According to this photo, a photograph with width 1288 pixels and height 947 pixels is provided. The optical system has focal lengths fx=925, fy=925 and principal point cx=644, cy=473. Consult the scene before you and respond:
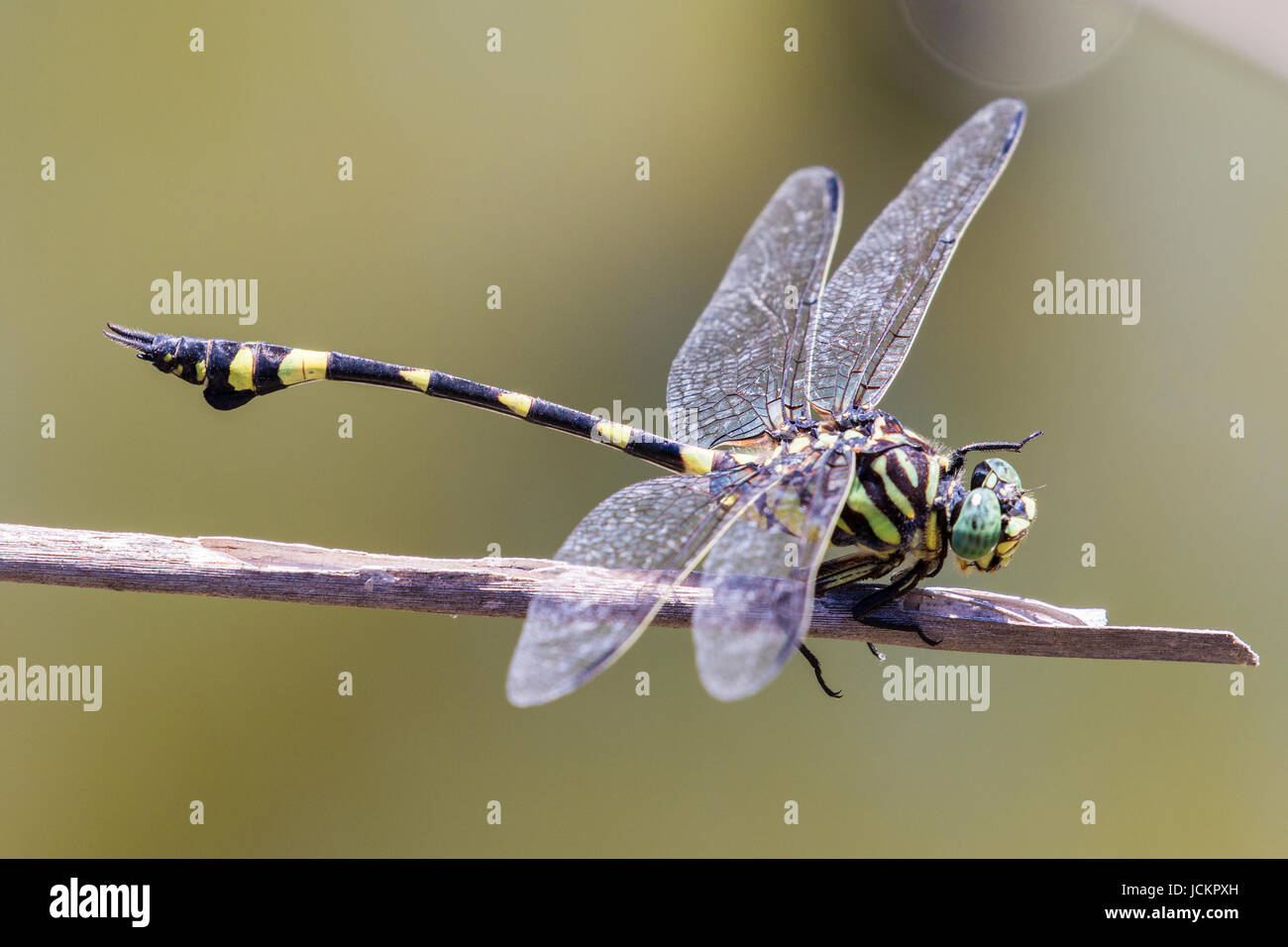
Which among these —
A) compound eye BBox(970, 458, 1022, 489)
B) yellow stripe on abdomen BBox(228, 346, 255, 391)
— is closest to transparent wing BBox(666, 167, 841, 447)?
compound eye BBox(970, 458, 1022, 489)

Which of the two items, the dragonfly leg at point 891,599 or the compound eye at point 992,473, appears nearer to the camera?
the dragonfly leg at point 891,599

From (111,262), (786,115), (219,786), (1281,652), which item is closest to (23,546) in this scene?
(219,786)

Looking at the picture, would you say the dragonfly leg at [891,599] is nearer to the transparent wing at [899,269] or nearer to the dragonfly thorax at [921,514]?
the dragonfly thorax at [921,514]

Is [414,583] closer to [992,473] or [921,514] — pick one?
[921,514]

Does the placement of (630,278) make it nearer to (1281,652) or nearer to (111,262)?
(111,262)

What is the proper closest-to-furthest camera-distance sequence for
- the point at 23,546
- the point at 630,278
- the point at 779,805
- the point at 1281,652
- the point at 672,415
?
1. the point at 23,546
2. the point at 672,415
3. the point at 779,805
4. the point at 1281,652
5. the point at 630,278

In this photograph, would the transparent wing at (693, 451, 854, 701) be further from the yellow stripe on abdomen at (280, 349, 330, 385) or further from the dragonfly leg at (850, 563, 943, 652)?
the yellow stripe on abdomen at (280, 349, 330, 385)

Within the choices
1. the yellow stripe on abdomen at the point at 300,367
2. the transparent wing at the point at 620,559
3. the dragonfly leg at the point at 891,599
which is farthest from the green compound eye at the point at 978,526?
the yellow stripe on abdomen at the point at 300,367
